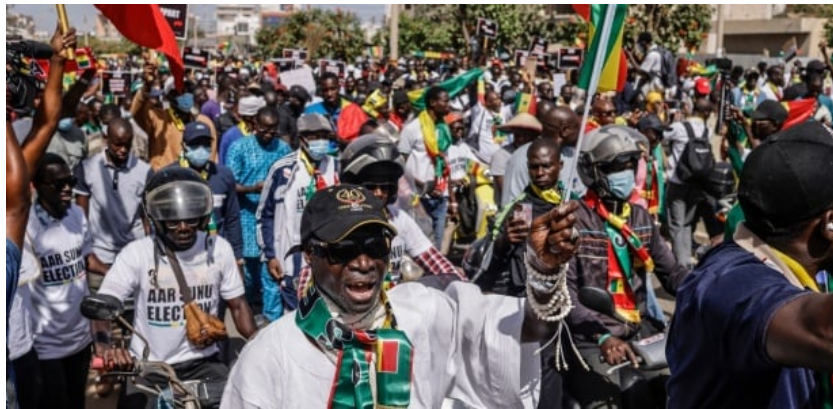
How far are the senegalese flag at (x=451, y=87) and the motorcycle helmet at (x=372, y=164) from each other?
203 inches

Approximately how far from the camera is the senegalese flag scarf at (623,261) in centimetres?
445

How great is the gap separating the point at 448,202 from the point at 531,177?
373cm

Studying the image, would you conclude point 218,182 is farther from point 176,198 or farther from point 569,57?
point 569,57

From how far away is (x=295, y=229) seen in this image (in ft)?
20.0

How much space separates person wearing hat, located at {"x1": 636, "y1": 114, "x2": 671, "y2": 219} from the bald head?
0.54m

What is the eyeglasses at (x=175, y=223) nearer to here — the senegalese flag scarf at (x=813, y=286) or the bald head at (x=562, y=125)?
the senegalese flag scarf at (x=813, y=286)

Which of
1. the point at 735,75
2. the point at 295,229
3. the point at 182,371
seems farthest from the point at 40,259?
the point at 735,75

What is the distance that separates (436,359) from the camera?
2.83 meters

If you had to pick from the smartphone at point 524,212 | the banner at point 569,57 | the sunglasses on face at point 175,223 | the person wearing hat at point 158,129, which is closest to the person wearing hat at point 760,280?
the smartphone at point 524,212

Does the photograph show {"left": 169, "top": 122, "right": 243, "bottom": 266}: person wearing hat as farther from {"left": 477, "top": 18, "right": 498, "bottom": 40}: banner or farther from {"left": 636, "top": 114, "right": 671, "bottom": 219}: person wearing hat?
{"left": 477, "top": 18, "right": 498, "bottom": 40}: banner

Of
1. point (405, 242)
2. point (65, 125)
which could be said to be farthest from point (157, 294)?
point (65, 125)

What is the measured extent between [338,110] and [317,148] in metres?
4.69

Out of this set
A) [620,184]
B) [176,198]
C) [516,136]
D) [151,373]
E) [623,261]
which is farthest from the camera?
[516,136]

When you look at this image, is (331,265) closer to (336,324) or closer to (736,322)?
(336,324)
